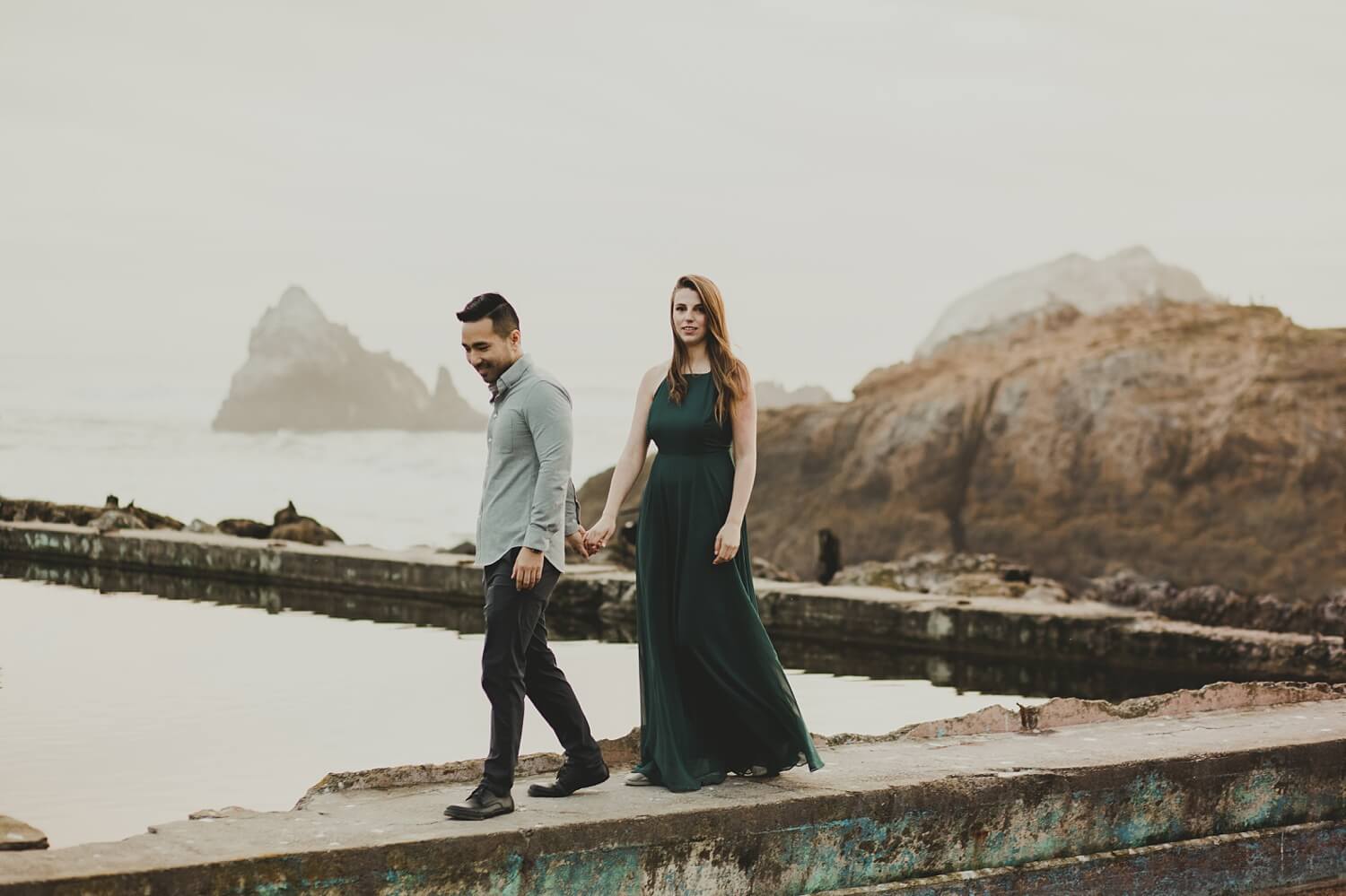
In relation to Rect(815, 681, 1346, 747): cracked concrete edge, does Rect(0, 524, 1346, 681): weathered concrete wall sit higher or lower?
higher

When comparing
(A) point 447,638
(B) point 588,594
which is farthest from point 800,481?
(A) point 447,638

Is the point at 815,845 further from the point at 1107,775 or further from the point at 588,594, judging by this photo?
the point at 588,594

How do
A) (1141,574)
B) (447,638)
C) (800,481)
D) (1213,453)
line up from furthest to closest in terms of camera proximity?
(800,481)
(1213,453)
(1141,574)
(447,638)

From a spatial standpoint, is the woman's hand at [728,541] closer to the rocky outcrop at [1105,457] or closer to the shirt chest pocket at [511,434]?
the shirt chest pocket at [511,434]

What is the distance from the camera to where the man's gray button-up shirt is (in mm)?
4594

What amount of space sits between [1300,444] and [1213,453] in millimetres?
1032

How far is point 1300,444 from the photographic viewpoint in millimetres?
A: 20078

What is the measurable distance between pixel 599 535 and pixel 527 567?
47 cm

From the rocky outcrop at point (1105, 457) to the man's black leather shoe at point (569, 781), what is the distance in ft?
51.5

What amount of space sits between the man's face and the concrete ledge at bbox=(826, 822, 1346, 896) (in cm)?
182

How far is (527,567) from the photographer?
456 centimetres

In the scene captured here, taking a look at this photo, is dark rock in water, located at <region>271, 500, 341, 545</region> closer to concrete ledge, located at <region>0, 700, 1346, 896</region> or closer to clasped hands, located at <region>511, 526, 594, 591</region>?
concrete ledge, located at <region>0, 700, 1346, 896</region>

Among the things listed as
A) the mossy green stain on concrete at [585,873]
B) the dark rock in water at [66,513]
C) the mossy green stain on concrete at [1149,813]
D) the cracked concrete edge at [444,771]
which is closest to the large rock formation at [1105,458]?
the dark rock in water at [66,513]

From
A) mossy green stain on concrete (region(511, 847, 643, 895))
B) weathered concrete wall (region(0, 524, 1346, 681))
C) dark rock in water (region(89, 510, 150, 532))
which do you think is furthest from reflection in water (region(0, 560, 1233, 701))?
mossy green stain on concrete (region(511, 847, 643, 895))
